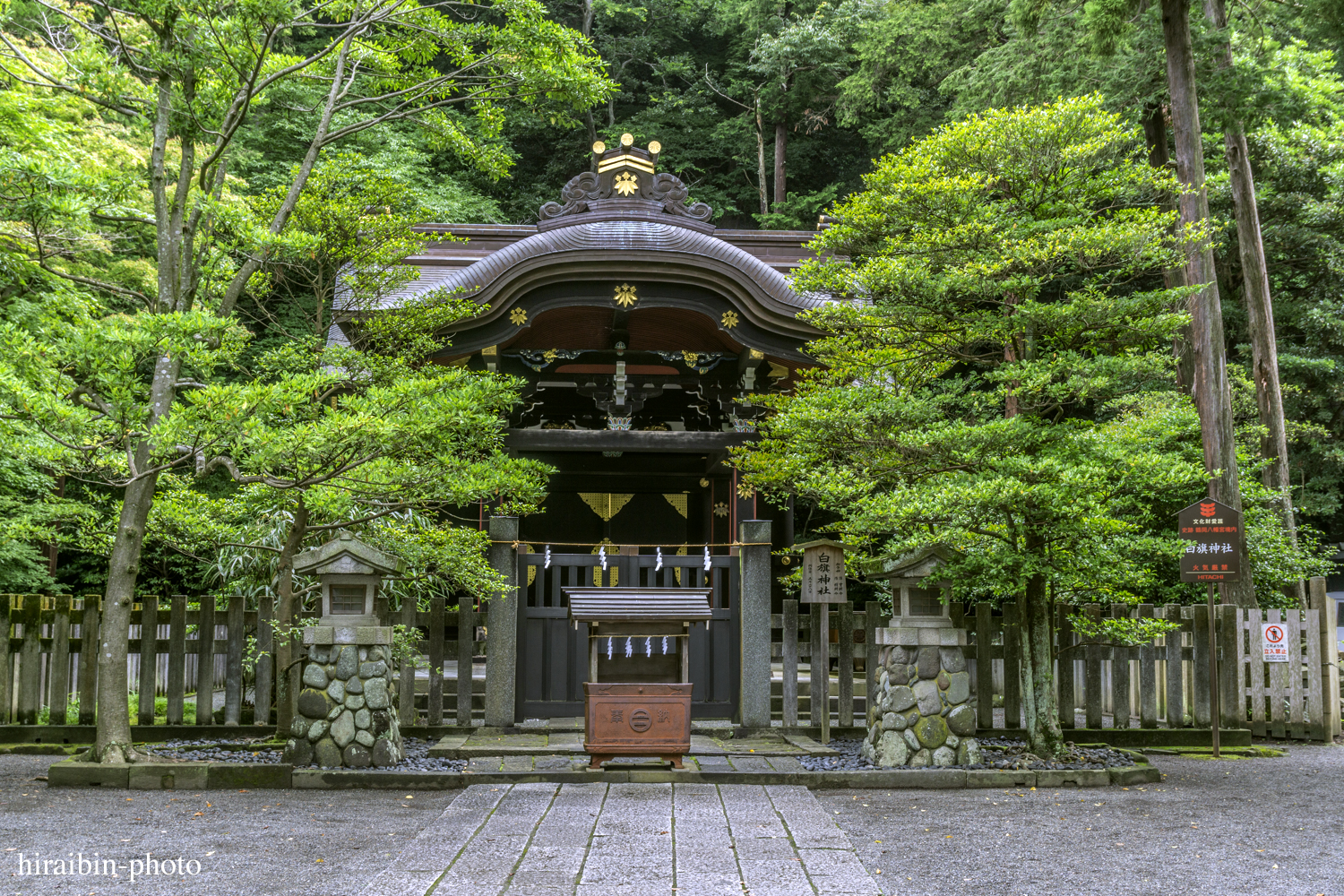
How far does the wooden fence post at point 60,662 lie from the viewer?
727 cm

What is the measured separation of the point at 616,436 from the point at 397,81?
12.5ft

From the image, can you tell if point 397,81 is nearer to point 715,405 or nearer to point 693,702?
point 715,405

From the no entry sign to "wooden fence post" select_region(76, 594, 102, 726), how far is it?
966 centimetres

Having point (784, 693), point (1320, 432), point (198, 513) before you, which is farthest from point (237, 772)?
point (1320, 432)

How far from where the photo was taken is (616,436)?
952 cm

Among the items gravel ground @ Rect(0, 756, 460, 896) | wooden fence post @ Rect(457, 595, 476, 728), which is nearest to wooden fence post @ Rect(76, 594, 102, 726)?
gravel ground @ Rect(0, 756, 460, 896)

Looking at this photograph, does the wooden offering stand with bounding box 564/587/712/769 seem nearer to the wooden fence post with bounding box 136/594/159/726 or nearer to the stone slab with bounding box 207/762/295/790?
the stone slab with bounding box 207/762/295/790

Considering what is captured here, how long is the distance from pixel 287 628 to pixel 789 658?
377 centimetres

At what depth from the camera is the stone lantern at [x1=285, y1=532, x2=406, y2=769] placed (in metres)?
6.20

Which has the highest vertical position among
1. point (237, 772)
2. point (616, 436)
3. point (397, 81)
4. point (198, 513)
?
point (397, 81)

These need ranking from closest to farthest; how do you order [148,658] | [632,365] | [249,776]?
[249,776]
[148,658]
[632,365]

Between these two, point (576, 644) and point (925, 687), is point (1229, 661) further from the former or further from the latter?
point (576, 644)

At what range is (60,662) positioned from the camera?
7277 mm

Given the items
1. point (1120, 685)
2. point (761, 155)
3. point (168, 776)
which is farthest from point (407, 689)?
point (761, 155)
